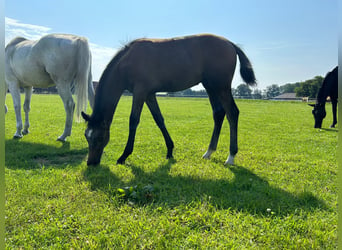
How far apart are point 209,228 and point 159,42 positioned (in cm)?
327

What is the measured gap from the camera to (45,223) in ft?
7.13

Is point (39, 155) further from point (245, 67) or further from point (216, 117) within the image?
point (245, 67)

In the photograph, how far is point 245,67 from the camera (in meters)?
4.46

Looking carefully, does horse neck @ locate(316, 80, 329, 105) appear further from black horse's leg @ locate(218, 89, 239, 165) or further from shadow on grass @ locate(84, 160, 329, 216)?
shadow on grass @ locate(84, 160, 329, 216)

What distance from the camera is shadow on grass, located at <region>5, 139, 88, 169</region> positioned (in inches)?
155

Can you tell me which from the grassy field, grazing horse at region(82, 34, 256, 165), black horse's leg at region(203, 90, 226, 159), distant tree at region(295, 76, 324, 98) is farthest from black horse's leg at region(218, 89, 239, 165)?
distant tree at region(295, 76, 324, 98)

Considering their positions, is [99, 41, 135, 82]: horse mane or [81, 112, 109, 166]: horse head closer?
[81, 112, 109, 166]: horse head

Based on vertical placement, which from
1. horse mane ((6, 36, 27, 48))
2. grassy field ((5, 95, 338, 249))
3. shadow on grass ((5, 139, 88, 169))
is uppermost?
horse mane ((6, 36, 27, 48))

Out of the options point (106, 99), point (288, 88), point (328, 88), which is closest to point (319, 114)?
point (328, 88)

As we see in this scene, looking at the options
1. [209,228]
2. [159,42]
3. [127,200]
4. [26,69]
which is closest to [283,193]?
[209,228]

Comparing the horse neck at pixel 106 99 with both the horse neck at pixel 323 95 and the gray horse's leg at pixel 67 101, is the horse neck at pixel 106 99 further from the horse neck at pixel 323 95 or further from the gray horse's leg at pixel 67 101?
the horse neck at pixel 323 95

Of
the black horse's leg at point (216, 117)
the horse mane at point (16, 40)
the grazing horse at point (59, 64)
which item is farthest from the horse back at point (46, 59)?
the black horse's leg at point (216, 117)

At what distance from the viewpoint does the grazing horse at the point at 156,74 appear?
155 inches

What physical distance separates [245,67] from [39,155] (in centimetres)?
445
